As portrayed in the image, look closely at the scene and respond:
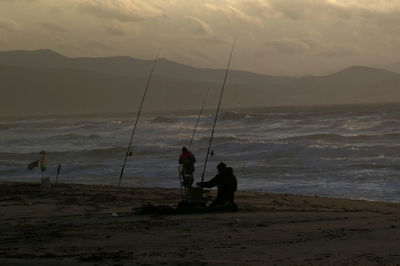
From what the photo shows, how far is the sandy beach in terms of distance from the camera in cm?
522

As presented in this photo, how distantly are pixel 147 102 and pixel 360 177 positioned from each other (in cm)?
14509

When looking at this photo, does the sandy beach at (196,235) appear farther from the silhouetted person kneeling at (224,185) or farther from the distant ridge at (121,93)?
the distant ridge at (121,93)

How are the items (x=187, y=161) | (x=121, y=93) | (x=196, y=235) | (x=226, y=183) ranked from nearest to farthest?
(x=196, y=235), (x=226, y=183), (x=187, y=161), (x=121, y=93)

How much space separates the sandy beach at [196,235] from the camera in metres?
5.22

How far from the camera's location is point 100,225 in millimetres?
7426

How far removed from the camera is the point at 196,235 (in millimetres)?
6543

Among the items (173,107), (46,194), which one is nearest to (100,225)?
(46,194)

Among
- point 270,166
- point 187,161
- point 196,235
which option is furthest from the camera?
point 270,166

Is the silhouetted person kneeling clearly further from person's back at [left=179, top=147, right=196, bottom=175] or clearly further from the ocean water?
the ocean water

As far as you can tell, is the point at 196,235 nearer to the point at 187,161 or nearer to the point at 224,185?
the point at 224,185

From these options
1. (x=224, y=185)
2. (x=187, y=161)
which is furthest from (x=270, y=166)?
(x=224, y=185)

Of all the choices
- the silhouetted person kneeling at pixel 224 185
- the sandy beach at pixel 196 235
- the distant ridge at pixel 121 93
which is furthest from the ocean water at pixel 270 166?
the distant ridge at pixel 121 93

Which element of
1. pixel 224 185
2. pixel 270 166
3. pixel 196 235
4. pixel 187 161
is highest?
pixel 270 166

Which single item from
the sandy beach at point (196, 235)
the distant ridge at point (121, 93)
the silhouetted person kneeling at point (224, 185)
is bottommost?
the sandy beach at point (196, 235)
